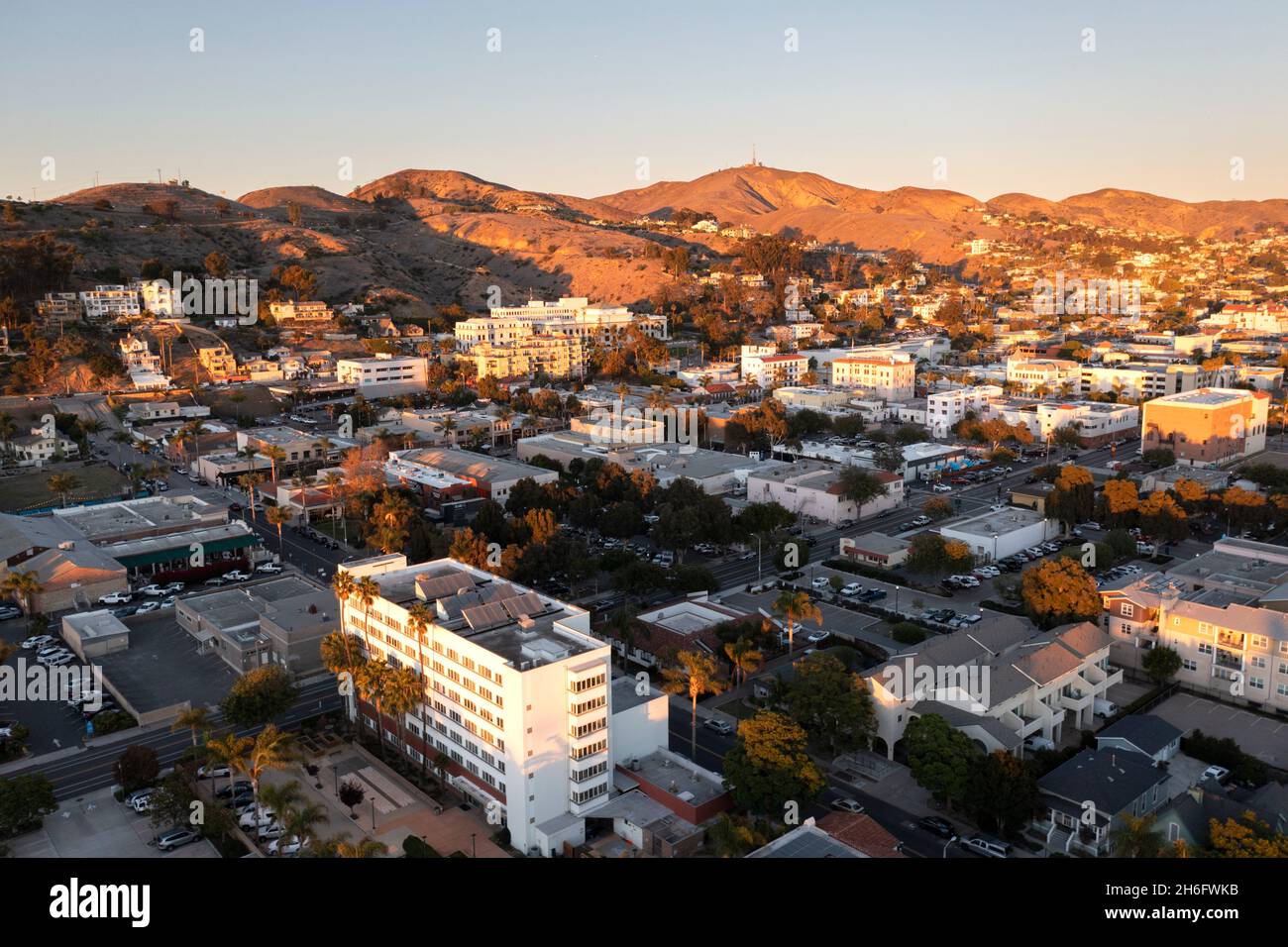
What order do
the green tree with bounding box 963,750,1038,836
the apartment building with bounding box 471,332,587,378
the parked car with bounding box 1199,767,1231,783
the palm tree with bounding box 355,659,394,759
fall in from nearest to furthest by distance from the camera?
1. the green tree with bounding box 963,750,1038,836
2. the parked car with bounding box 1199,767,1231,783
3. the palm tree with bounding box 355,659,394,759
4. the apartment building with bounding box 471,332,587,378

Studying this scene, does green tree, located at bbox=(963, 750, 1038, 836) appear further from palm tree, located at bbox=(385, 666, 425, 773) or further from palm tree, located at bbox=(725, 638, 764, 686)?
palm tree, located at bbox=(385, 666, 425, 773)

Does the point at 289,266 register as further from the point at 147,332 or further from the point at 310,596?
the point at 310,596

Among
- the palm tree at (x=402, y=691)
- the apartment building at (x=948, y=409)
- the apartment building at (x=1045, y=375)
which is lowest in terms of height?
the palm tree at (x=402, y=691)

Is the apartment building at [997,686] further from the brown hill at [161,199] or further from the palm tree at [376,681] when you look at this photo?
the brown hill at [161,199]

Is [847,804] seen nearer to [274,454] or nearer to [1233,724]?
[1233,724]

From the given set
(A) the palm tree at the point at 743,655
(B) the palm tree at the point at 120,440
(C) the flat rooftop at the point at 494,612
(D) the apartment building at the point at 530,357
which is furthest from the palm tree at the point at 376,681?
(D) the apartment building at the point at 530,357

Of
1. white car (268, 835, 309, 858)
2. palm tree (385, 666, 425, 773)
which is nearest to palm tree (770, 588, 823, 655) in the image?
palm tree (385, 666, 425, 773)
